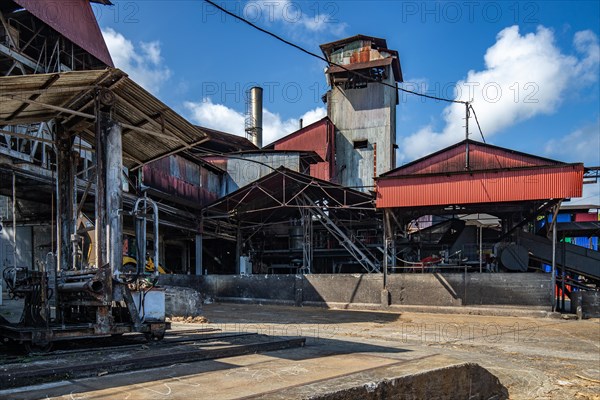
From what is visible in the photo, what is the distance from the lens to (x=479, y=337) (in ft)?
39.2

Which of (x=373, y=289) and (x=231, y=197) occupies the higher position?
(x=231, y=197)

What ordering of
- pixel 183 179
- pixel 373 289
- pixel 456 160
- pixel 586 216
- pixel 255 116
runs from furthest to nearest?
pixel 255 116, pixel 586 216, pixel 183 179, pixel 456 160, pixel 373 289

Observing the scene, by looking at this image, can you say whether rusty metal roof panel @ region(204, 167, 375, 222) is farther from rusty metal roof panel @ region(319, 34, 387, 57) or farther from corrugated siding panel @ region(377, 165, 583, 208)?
rusty metal roof panel @ region(319, 34, 387, 57)

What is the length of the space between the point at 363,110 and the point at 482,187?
18028 millimetres

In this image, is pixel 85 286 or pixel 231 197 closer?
pixel 85 286

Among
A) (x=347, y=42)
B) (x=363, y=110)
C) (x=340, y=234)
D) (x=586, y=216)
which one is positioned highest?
(x=347, y=42)

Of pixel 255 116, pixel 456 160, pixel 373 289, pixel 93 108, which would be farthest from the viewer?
pixel 255 116

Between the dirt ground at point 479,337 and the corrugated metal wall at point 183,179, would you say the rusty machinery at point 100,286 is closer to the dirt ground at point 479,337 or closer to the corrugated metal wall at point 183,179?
the dirt ground at point 479,337

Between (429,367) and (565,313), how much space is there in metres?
14.0

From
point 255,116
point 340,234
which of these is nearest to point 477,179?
point 340,234

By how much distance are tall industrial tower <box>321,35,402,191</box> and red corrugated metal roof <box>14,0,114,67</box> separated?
59.2ft

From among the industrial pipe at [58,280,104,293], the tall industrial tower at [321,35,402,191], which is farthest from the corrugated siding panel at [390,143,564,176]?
the industrial pipe at [58,280,104,293]

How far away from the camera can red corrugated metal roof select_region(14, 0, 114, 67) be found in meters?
16.1

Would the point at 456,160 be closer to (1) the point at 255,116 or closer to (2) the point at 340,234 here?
(2) the point at 340,234
